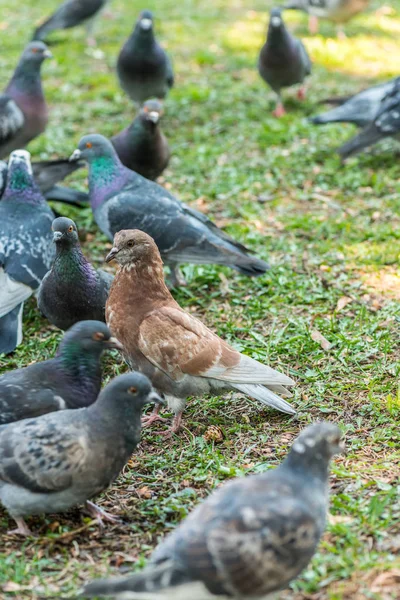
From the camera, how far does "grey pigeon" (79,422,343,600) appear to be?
3.05 metres

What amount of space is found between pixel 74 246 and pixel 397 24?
10.2 metres

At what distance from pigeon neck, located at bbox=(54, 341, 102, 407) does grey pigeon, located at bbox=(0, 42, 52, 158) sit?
4.82 meters

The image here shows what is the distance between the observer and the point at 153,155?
7742 millimetres

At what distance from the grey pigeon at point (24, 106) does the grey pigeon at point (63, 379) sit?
189 inches

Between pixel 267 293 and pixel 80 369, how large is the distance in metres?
2.47

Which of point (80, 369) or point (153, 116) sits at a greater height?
point (153, 116)

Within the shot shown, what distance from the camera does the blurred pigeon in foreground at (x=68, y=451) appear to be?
3.79m

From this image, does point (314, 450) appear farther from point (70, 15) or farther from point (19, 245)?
point (70, 15)

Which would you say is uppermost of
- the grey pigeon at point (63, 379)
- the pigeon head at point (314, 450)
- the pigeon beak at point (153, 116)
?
the pigeon head at point (314, 450)

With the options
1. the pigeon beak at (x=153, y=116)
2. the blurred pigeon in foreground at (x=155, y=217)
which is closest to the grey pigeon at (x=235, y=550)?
the blurred pigeon in foreground at (x=155, y=217)

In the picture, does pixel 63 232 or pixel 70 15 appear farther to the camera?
pixel 70 15

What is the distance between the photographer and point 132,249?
493 centimetres

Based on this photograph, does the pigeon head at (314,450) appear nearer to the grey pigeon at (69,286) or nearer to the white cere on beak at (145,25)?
the grey pigeon at (69,286)

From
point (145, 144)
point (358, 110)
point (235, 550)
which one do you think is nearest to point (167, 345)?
point (235, 550)
